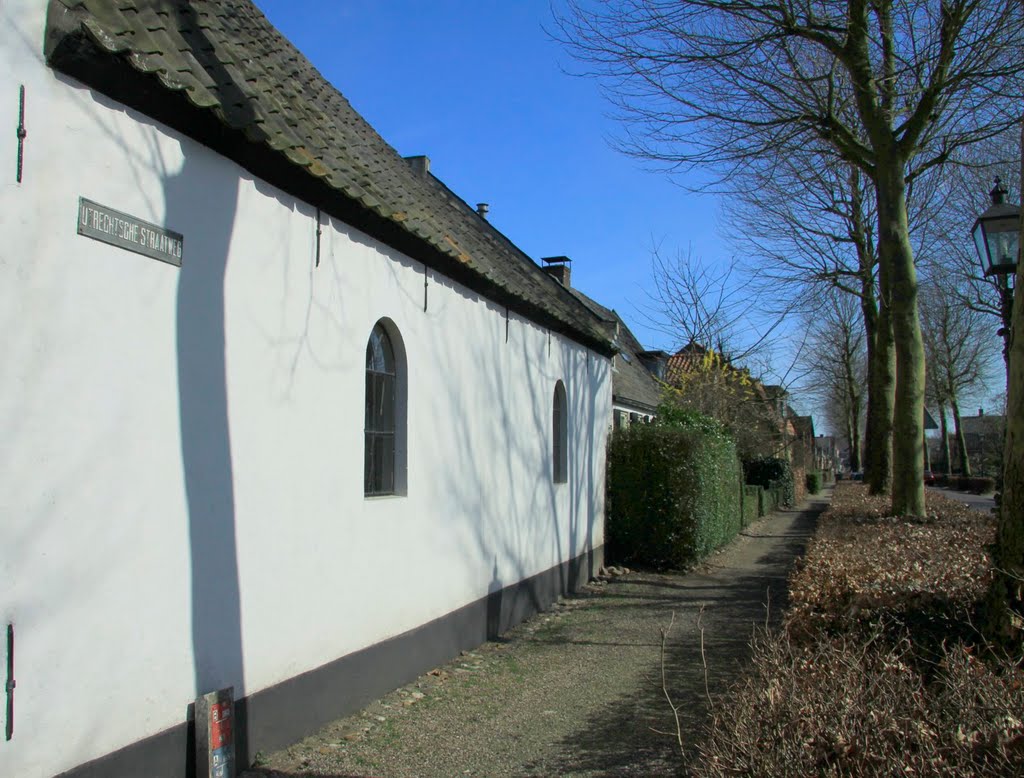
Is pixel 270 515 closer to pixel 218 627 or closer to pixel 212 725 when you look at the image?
pixel 218 627

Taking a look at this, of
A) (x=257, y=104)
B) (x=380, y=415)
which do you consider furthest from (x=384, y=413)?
(x=257, y=104)

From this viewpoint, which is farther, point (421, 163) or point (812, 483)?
point (812, 483)

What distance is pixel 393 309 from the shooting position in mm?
7012

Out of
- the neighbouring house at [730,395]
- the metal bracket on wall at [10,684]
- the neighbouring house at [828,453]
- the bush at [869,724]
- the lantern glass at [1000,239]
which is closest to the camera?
the bush at [869,724]

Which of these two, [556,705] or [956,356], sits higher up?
[956,356]

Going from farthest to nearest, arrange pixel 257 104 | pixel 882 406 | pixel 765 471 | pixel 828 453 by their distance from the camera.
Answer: pixel 828 453
pixel 765 471
pixel 882 406
pixel 257 104

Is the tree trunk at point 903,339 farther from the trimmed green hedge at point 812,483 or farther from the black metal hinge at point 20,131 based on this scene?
the trimmed green hedge at point 812,483

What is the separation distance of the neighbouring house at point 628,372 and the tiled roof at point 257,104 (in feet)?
A: 32.6

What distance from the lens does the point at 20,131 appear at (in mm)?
3645

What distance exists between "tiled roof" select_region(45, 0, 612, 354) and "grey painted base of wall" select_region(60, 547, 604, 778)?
128 inches

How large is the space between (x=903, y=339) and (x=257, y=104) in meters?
10.1

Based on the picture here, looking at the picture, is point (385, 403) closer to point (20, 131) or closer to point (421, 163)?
point (20, 131)

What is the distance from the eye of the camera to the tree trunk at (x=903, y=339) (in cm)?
1185

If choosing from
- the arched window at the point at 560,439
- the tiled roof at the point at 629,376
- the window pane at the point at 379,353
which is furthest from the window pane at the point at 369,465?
the tiled roof at the point at 629,376
